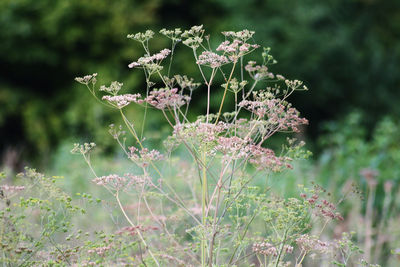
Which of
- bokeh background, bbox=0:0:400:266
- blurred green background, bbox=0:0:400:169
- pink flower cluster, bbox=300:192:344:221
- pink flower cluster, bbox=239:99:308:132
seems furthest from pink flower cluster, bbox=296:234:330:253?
blurred green background, bbox=0:0:400:169

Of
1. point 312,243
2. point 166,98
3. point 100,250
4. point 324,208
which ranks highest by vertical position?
point 166,98

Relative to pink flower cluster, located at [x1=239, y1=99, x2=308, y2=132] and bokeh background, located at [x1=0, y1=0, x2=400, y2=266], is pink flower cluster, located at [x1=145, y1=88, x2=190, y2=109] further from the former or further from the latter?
bokeh background, located at [x1=0, y1=0, x2=400, y2=266]

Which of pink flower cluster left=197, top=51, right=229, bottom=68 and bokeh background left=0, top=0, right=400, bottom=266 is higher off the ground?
pink flower cluster left=197, top=51, right=229, bottom=68

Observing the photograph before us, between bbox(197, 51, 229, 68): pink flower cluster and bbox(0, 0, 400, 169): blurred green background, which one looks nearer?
bbox(197, 51, 229, 68): pink flower cluster

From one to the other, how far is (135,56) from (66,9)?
6.13 feet

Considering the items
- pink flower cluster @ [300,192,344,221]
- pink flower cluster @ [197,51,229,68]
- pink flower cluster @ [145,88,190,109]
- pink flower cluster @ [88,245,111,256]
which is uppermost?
pink flower cluster @ [197,51,229,68]

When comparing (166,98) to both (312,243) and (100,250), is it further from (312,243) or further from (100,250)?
(312,243)

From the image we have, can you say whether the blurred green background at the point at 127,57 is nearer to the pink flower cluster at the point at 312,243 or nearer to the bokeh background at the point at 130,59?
the bokeh background at the point at 130,59

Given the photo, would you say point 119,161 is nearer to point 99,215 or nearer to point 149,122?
point 99,215

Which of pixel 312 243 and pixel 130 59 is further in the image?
pixel 130 59

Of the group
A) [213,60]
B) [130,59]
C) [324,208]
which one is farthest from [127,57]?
[324,208]

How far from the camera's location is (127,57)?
1212cm

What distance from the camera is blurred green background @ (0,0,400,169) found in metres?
11.7

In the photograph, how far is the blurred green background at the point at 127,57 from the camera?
11.7 metres
